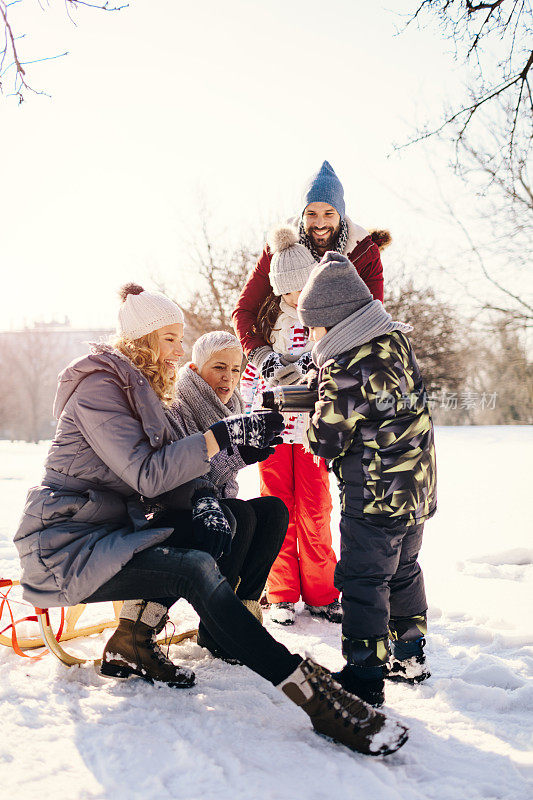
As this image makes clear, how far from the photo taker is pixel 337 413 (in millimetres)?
2168

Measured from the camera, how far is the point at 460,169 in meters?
5.43

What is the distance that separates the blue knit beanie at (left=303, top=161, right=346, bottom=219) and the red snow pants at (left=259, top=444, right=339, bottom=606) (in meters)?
1.18

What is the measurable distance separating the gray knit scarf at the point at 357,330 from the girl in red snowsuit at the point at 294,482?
73cm

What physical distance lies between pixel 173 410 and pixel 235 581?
721 millimetres

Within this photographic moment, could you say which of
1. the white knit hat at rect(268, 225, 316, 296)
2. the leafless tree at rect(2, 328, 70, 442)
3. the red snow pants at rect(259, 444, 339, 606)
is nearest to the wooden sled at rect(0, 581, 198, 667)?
the red snow pants at rect(259, 444, 339, 606)

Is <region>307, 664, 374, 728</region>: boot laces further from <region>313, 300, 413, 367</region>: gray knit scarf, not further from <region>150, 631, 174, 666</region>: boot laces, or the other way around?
<region>313, 300, 413, 367</region>: gray knit scarf

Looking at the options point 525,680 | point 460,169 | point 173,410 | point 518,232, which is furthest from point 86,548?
point 518,232

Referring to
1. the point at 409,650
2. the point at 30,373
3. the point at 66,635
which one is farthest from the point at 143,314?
the point at 30,373

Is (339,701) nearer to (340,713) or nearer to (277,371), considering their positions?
(340,713)

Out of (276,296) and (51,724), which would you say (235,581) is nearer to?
(51,724)

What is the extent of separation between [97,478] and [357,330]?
1033 mm

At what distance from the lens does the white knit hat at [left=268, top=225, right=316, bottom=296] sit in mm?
3014

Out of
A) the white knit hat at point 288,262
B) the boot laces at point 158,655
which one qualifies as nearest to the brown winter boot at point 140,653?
the boot laces at point 158,655

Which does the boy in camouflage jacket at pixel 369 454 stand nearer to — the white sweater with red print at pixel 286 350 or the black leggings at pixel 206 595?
the black leggings at pixel 206 595
